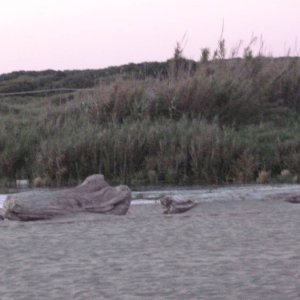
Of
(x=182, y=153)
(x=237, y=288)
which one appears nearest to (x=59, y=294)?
(x=237, y=288)

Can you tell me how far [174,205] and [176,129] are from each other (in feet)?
23.5

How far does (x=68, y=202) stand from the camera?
11.8m

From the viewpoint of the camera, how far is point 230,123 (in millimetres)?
22047

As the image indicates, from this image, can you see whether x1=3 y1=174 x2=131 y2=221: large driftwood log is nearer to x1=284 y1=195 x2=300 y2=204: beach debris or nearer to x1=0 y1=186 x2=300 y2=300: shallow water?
x1=0 y1=186 x2=300 y2=300: shallow water

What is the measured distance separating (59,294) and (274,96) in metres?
19.3

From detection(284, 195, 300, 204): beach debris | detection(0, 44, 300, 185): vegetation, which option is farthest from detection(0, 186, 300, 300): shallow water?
detection(0, 44, 300, 185): vegetation

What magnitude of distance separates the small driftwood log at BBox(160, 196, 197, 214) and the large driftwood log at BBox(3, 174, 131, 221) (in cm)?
55

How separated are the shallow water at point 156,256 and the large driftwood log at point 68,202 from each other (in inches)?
8.7

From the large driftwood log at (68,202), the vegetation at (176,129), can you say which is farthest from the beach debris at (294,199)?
the vegetation at (176,129)

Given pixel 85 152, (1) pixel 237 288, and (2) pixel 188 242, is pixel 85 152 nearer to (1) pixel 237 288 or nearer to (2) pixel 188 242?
(2) pixel 188 242

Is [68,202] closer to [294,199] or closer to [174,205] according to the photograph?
[174,205]

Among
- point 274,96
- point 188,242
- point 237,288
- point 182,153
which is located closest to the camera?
point 237,288

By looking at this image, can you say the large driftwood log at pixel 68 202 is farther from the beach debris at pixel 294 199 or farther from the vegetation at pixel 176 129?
the vegetation at pixel 176 129

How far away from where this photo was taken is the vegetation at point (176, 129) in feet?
59.2
